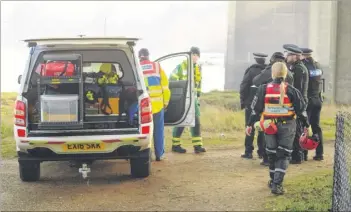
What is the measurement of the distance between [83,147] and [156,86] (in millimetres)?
1817

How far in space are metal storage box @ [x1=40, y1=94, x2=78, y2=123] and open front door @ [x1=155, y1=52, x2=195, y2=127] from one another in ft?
7.19

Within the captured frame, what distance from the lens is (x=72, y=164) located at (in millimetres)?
8602

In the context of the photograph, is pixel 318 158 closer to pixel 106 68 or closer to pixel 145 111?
pixel 145 111

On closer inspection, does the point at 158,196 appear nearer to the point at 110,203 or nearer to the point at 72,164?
the point at 110,203

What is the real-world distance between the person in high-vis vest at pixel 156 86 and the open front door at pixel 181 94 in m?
0.34

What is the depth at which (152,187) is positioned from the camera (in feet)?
23.1

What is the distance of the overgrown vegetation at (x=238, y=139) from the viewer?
6133 millimetres

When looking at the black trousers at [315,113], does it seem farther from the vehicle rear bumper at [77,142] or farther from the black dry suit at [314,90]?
the vehicle rear bumper at [77,142]

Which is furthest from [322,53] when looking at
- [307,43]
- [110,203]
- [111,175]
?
[110,203]

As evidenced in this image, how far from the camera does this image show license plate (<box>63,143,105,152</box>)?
22.5 ft

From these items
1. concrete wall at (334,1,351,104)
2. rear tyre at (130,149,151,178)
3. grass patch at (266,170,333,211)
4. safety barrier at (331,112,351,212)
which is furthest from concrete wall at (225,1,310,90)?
safety barrier at (331,112,351,212)

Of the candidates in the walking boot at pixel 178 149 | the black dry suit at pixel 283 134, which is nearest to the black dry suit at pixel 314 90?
the black dry suit at pixel 283 134

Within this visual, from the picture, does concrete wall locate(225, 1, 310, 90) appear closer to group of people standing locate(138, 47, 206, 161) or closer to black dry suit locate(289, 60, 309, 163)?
group of people standing locate(138, 47, 206, 161)

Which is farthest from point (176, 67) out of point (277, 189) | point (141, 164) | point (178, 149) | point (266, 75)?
point (277, 189)
